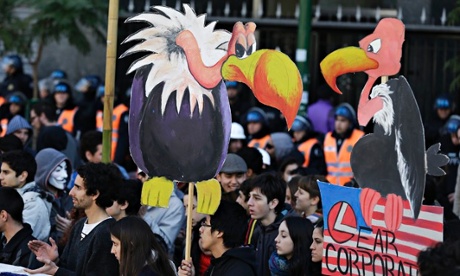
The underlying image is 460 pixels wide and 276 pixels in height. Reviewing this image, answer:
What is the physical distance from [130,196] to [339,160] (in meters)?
4.91

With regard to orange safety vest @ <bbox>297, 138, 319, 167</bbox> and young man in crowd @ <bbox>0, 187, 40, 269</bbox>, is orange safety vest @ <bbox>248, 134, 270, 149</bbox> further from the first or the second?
young man in crowd @ <bbox>0, 187, 40, 269</bbox>

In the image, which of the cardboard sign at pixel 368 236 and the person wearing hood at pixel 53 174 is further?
the person wearing hood at pixel 53 174

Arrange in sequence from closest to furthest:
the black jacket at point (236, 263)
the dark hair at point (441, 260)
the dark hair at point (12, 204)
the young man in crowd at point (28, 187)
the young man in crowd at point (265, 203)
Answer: the dark hair at point (441, 260), the black jacket at point (236, 263), the dark hair at point (12, 204), the young man in crowd at point (265, 203), the young man in crowd at point (28, 187)

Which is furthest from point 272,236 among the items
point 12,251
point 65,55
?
point 65,55

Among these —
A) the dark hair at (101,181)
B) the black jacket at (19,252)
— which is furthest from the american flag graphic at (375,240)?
the black jacket at (19,252)

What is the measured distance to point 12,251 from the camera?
8492 mm

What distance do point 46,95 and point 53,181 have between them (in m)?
6.55

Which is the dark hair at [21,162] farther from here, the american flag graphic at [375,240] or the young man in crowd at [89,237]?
the american flag graphic at [375,240]

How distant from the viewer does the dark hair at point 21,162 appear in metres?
9.48

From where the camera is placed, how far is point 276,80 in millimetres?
7180

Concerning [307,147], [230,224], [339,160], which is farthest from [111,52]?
[307,147]

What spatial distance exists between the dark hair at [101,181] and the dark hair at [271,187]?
3.47 ft

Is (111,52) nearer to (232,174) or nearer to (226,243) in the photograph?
(232,174)

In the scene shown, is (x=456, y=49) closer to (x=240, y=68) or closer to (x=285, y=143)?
(x=285, y=143)
